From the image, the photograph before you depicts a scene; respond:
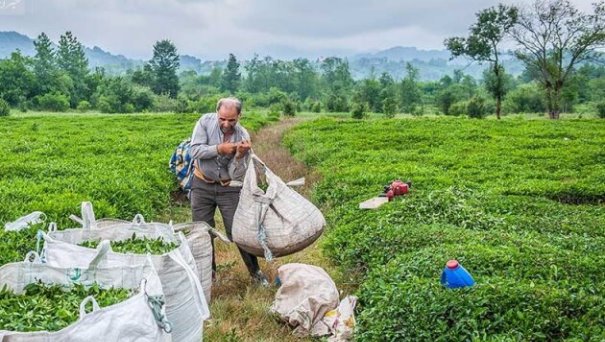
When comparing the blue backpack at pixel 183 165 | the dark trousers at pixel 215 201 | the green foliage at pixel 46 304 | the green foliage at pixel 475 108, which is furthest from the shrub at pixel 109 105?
the green foliage at pixel 46 304

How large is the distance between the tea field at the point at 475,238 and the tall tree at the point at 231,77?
288 feet

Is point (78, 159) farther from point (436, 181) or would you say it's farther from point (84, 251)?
point (84, 251)

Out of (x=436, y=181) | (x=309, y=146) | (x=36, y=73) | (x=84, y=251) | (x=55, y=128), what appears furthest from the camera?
(x=36, y=73)

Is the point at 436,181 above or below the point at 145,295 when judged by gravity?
below

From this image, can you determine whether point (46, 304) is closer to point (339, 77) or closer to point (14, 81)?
point (14, 81)

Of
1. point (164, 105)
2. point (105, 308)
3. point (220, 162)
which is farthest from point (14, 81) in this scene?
point (105, 308)

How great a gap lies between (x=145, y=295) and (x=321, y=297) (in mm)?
2577

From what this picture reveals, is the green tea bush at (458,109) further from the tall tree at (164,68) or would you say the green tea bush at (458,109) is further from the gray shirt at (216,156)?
the gray shirt at (216,156)

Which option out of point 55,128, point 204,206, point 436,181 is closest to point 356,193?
point 436,181

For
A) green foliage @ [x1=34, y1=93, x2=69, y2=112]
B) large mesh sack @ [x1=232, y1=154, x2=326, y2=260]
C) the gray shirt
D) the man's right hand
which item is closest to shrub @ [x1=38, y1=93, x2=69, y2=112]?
green foliage @ [x1=34, y1=93, x2=69, y2=112]

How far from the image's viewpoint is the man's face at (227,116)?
5.85 meters

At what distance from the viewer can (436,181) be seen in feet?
35.4

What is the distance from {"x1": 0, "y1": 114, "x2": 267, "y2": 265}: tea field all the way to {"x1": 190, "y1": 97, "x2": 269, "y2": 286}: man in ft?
5.58

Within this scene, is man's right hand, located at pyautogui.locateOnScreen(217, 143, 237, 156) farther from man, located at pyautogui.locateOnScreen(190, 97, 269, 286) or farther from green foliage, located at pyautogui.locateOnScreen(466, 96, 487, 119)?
green foliage, located at pyautogui.locateOnScreen(466, 96, 487, 119)
